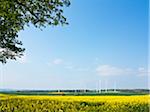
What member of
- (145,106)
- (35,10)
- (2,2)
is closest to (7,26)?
(35,10)

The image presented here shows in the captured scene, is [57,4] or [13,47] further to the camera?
[13,47]

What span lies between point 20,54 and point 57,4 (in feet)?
45.6

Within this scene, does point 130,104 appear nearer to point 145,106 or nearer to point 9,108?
point 145,106

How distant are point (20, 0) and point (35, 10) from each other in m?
1.44

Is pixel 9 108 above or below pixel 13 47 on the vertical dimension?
below

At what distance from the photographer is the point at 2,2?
19.6m

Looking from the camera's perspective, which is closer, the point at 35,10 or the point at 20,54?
the point at 35,10

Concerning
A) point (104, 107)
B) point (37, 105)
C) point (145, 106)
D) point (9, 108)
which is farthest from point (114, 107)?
point (9, 108)


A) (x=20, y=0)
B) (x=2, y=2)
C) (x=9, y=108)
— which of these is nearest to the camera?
(x=2, y=2)

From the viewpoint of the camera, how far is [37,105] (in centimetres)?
2461

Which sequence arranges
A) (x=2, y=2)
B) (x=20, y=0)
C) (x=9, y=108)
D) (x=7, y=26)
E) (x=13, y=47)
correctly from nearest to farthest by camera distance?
(x=2, y=2)
(x=20, y=0)
(x=9, y=108)
(x=7, y=26)
(x=13, y=47)

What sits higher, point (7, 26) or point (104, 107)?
point (7, 26)

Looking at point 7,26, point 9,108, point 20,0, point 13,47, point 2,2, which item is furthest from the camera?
point 13,47

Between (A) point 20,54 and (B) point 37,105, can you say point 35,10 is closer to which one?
(B) point 37,105
